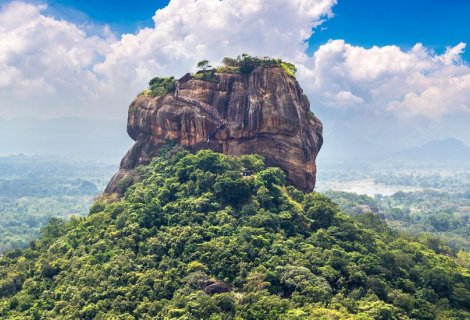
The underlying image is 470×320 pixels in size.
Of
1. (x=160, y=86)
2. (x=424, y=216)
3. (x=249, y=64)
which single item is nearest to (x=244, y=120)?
(x=249, y=64)

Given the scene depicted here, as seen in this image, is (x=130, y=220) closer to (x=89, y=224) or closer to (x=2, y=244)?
(x=89, y=224)

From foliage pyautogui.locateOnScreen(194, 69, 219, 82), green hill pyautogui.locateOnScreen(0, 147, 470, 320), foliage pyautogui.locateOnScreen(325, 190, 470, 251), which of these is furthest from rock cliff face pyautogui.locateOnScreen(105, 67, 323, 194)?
foliage pyautogui.locateOnScreen(325, 190, 470, 251)

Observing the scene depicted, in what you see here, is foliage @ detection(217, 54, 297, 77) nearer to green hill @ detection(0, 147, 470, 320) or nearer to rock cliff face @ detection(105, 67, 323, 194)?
rock cliff face @ detection(105, 67, 323, 194)

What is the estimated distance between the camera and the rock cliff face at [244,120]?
156 ft

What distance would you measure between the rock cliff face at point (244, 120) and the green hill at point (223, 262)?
118 inches

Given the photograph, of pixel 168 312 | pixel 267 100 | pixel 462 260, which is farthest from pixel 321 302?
pixel 462 260

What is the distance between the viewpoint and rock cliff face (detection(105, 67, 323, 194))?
4766 centimetres

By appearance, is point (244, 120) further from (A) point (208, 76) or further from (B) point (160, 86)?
(B) point (160, 86)

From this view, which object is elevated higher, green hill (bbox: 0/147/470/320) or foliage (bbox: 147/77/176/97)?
foliage (bbox: 147/77/176/97)

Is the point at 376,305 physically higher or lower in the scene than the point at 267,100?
lower

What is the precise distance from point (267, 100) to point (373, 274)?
20.1 m

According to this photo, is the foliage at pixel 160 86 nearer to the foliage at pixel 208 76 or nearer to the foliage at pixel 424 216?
the foliage at pixel 208 76

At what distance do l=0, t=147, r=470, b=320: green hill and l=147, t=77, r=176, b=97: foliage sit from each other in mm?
8790

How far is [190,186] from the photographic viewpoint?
42938 millimetres
